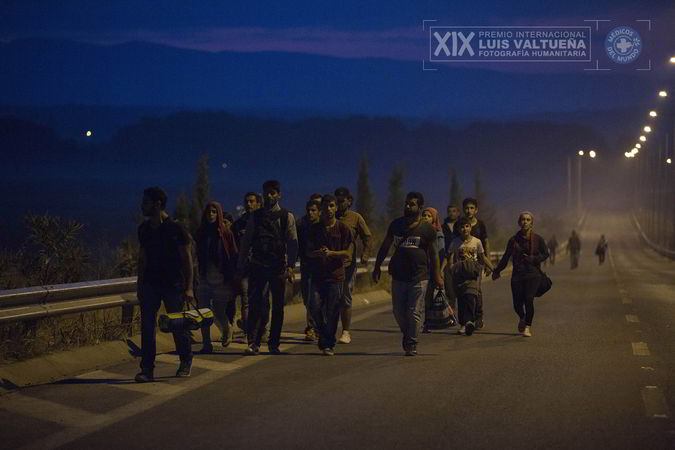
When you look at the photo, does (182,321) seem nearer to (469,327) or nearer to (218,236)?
(218,236)

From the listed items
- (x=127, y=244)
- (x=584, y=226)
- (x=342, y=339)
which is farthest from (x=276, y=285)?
(x=584, y=226)

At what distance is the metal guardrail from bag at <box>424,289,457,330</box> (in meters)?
4.38

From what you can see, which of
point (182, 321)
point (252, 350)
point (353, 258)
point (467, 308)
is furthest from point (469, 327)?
point (182, 321)

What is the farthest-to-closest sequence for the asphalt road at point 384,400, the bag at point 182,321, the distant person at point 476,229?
the distant person at point 476,229
the bag at point 182,321
the asphalt road at point 384,400

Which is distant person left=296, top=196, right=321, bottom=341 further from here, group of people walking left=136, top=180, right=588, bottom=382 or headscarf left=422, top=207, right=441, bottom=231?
headscarf left=422, top=207, right=441, bottom=231

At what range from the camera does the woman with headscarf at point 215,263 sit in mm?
14492

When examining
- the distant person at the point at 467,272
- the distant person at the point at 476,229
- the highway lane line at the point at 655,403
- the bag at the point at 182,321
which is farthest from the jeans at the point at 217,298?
the highway lane line at the point at 655,403

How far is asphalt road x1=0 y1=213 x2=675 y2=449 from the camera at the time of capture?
27.5 feet

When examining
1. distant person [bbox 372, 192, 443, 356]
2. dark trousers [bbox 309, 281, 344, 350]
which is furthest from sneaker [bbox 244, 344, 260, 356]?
distant person [bbox 372, 192, 443, 356]

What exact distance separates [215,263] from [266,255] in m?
0.94

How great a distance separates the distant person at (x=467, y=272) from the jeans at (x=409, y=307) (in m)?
2.61

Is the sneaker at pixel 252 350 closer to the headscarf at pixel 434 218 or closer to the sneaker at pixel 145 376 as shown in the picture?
the sneaker at pixel 145 376

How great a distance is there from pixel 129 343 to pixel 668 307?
42.0 feet

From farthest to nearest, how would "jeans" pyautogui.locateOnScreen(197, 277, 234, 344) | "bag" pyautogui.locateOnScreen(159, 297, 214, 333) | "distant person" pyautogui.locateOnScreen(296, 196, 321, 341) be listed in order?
"distant person" pyautogui.locateOnScreen(296, 196, 321, 341), "jeans" pyautogui.locateOnScreen(197, 277, 234, 344), "bag" pyautogui.locateOnScreen(159, 297, 214, 333)
